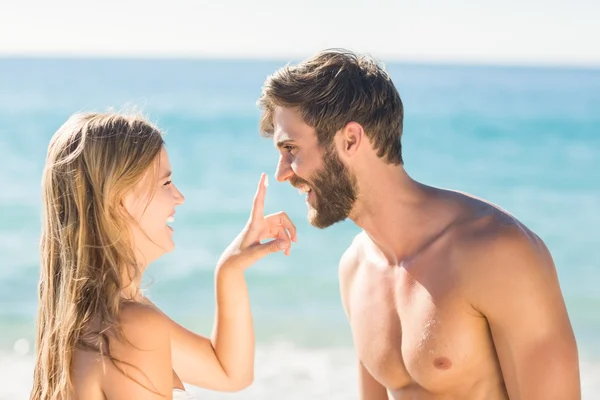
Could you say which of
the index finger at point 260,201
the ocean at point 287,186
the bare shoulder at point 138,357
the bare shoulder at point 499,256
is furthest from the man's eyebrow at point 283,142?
the bare shoulder at point 138,357

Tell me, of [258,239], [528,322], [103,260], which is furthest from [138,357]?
[528,322]

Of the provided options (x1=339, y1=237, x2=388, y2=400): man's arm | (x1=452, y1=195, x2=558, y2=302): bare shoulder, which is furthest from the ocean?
(x1=452, y1=195, x2=558, y2=302): bare shoulder

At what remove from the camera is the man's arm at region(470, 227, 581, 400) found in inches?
118

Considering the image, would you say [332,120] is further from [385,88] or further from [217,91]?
[217,91]

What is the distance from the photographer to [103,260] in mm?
3023

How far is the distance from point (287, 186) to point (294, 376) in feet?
26.7

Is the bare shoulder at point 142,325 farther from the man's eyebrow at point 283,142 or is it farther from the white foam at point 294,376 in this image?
the white foam at point 294,376

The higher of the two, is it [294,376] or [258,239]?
[258,239]

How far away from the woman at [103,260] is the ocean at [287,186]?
339 mm

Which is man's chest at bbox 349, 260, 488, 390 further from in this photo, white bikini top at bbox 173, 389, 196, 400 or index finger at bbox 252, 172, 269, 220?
white bikini top at bbox 173, 389, 196, 400

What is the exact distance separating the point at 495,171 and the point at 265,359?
12189mm

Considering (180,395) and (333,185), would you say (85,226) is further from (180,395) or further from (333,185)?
(333,185)

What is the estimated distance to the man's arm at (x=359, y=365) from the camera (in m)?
3.67

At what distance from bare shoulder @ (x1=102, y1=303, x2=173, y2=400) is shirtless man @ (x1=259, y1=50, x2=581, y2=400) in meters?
0.81
